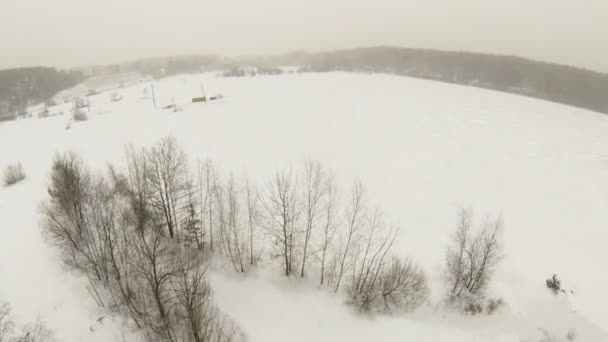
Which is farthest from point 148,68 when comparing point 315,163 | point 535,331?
Result: point 535,331

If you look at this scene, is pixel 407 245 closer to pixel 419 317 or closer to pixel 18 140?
pixel 419 317

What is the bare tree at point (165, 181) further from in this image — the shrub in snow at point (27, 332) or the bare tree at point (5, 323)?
the bare tree at point (5, 323)

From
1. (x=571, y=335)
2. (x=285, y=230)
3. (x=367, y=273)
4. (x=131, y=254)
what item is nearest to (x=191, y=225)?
(x=131, y=254)

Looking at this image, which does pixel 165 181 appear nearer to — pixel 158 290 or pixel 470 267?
pixel 158 290

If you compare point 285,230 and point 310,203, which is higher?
point 310,203

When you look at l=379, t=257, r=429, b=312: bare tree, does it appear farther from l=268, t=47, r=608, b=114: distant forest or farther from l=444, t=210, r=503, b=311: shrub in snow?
l=268, t=47, r=608, b=114: distant forest
